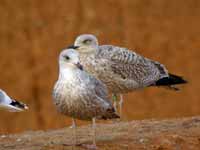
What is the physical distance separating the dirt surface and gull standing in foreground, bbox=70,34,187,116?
2.37 feet

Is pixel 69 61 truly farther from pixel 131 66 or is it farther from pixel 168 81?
pixel 168 81

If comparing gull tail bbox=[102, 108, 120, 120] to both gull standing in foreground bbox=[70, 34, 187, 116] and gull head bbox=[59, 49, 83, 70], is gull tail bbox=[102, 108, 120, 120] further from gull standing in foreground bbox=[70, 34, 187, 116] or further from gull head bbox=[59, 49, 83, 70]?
gull standing in foreground bbox=[70, 34, 187, 116]

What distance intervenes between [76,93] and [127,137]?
1006 millimetres

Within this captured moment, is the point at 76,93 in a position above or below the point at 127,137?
above

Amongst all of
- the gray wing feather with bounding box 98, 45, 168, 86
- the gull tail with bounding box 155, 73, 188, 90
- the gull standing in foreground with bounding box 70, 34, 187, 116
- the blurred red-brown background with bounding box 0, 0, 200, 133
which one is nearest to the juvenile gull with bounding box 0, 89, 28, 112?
the gull standing in foreground with bounding box 70, 34, 187, 116

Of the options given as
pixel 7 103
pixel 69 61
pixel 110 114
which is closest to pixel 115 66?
pixel 7 103

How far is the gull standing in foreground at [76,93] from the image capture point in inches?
496

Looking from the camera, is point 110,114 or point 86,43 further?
point 86,43

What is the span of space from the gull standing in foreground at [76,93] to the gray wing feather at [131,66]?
2.34 metres

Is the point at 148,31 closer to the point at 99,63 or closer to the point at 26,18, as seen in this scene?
the point at 26,18

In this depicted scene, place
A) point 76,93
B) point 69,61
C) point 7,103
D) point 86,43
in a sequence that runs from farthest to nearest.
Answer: point 86,43 → point 7,103 → point 69,61 → point 76,93

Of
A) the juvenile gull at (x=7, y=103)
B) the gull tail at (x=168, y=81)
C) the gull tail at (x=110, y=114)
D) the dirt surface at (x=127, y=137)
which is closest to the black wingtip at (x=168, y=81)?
the gull tail at (x=168, y=81)

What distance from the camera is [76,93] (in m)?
12.6

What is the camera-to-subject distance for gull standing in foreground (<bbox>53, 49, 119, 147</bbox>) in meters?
12.6
